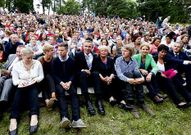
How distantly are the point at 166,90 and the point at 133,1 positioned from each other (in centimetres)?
5299

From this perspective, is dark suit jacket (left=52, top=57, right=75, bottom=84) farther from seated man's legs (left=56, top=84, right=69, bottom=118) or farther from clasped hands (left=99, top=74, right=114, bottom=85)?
clasped hands (left=99, top=74, right=114, bottom=85)

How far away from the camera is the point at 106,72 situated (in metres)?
7.24

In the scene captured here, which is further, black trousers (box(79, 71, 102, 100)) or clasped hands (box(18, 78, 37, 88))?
black trousers (box(79, 71, 102, 100))

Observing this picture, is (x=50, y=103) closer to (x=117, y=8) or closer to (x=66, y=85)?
(x=66, y=85)

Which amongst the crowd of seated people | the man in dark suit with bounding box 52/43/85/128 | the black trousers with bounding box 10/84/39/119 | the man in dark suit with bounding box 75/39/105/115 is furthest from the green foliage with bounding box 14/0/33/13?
the black trousers with bounding box 10/84/39/119

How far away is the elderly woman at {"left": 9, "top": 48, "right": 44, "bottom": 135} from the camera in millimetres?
6062

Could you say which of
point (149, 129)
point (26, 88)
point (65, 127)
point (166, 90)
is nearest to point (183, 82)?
point (166, 90)

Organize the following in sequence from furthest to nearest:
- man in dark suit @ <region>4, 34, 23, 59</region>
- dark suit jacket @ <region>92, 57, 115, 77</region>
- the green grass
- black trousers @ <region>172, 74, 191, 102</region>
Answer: man in dark suit @ <region>4, 34, 23, 59</region> → black trousers @ <region>172, 74, 191, 102</region> → dark suit jacket @ <region>92, 57, 115, 77</region> → the green grass

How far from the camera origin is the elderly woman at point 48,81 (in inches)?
252

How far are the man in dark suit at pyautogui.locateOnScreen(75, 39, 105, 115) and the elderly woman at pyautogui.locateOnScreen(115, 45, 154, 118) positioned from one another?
58 cm

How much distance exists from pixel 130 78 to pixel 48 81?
186 cm

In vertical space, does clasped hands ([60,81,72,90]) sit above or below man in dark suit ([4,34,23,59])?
below

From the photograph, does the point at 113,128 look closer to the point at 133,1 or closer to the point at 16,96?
the point at 16,96

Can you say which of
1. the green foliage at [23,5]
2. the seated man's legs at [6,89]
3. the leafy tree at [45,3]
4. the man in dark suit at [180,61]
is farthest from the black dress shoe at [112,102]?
the leafy tree at [45,3]
